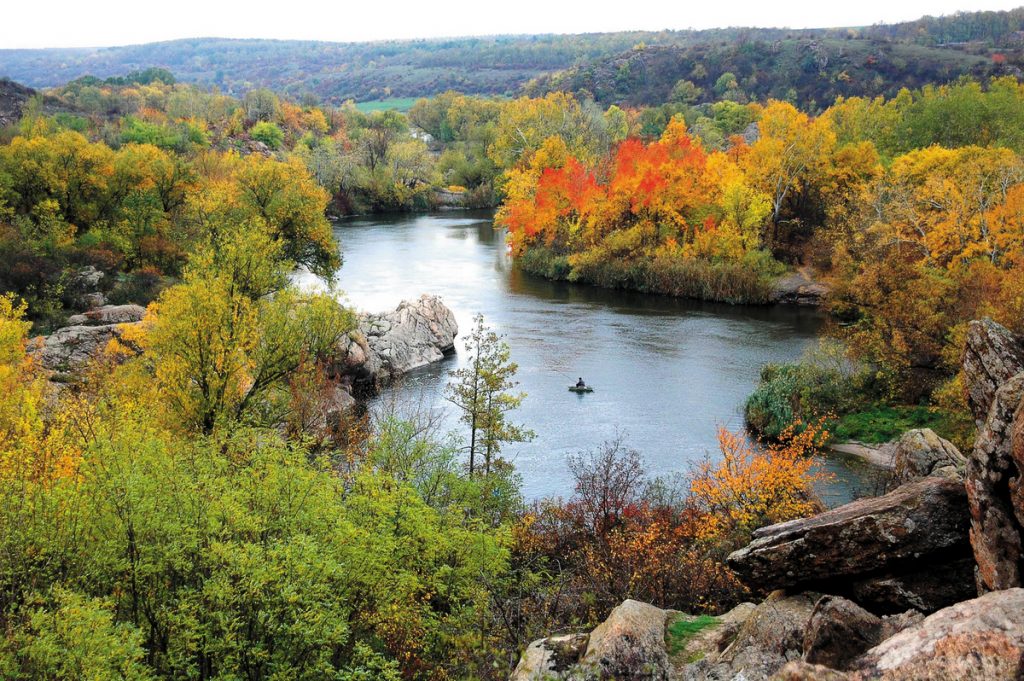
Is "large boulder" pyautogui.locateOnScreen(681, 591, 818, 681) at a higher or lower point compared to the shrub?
lower

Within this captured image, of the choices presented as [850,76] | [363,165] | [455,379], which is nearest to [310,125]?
[363,165]

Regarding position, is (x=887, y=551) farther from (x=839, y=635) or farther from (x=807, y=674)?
(x=807, y=674)

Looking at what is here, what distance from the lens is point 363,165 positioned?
118m

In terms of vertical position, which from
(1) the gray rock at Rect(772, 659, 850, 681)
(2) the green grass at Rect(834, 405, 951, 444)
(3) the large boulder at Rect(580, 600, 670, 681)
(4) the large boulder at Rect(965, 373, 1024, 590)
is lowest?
(2) the green grass at Rect(834, 405, 951, 444)

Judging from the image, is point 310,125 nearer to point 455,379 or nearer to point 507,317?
point 507,317

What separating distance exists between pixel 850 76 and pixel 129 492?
16201cm

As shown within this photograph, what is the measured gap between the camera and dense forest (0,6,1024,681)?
15125mm

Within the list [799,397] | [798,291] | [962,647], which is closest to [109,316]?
[799,397]

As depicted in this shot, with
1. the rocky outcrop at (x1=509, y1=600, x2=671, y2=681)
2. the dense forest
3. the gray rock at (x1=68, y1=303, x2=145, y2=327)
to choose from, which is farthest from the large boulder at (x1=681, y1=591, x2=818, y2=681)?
the gray rock at (x1=68, y1=303, x2=145, y2=327)

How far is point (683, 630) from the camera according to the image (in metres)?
14.6

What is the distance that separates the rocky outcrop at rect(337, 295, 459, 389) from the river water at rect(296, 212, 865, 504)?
122 cm

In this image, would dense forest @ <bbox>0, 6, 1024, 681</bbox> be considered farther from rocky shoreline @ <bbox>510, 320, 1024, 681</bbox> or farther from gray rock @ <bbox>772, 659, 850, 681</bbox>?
gray rock @ <bbox>772, 659, 850, 681</bbox>

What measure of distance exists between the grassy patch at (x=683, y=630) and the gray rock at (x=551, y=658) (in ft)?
5.00

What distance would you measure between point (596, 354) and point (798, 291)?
71.7 ft
